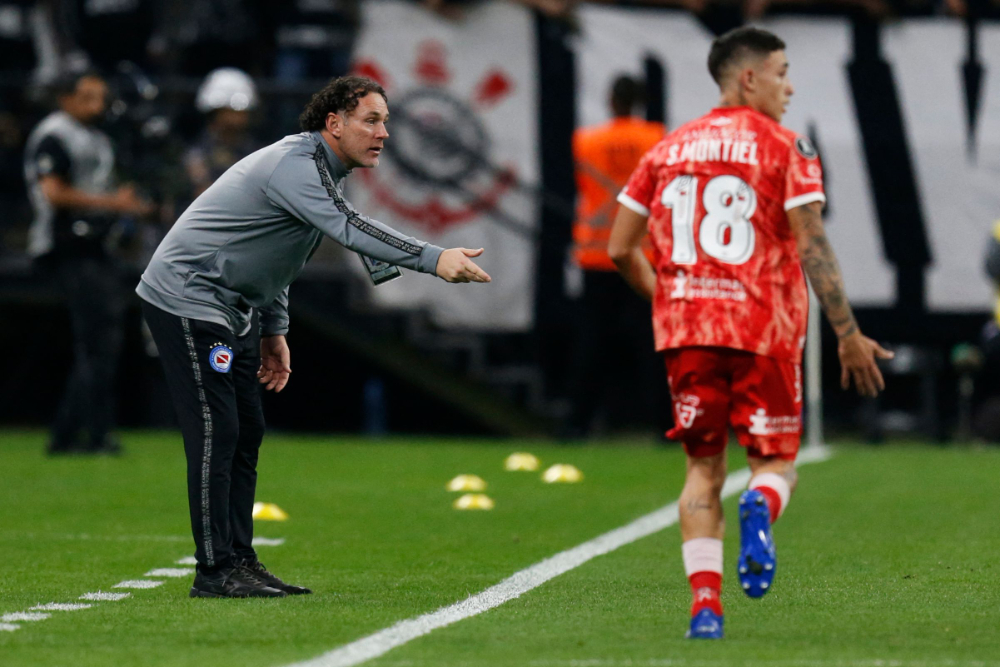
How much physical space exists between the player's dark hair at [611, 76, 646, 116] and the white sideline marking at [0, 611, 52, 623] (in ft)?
27.1

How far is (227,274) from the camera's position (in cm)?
623

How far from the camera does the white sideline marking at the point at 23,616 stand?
18.4 ft

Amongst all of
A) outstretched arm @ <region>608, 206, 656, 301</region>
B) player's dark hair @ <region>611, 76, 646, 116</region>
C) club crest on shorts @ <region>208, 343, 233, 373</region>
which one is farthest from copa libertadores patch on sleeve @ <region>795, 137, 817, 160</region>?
player's dark hair @ <region>611, 76, 646, 116</region>

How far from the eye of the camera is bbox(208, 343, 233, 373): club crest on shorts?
6211mm

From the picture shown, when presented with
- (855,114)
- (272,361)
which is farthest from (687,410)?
(855,114)

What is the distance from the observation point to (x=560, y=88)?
16.5 meters

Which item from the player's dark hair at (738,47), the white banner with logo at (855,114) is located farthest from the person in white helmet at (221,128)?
the player's dark hair at (738,47)

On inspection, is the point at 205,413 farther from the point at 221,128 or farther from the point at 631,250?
the point at 221,128

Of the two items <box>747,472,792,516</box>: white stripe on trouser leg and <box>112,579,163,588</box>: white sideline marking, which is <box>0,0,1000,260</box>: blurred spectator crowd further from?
<box>747,472,792,516</box>: white stripe on trouser leg

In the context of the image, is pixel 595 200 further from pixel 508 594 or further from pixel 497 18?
pixel 508 594

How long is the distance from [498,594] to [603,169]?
309 inches

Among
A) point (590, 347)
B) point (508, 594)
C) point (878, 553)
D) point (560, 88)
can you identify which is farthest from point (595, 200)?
point (508, 594)

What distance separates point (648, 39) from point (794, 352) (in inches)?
457

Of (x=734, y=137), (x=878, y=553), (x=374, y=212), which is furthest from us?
(x=374, y=212)
